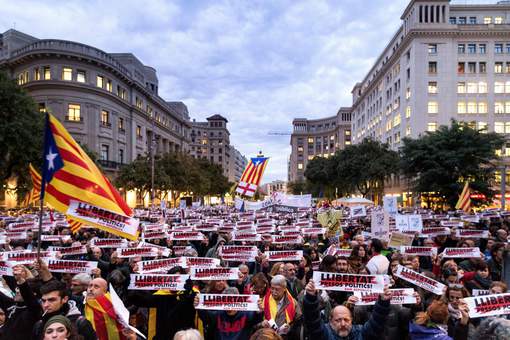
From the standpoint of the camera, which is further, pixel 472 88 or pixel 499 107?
pixel 472 88

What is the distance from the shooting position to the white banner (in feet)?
22.6

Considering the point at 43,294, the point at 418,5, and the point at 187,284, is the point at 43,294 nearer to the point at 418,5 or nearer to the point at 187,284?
the point at 187,284

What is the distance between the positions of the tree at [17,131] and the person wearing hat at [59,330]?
1112 inches

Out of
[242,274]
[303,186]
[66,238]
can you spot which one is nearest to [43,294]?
[242,274]

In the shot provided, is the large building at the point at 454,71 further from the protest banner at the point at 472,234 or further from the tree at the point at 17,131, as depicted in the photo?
the protest banner at the point at 472,234

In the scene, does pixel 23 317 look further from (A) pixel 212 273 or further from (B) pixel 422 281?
(B) pixel 422 281

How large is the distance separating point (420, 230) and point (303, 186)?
324 ft

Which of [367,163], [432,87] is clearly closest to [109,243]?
[367,163]

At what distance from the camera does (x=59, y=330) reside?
354 cm

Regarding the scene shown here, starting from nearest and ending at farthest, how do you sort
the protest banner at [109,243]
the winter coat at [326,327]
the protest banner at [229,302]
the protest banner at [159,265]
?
the winter coat at [326,327], the protest banner at [229,302], the protest banner at [159,265], the protest banner at [109,243]

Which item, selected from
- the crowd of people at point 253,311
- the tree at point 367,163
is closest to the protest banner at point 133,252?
the crowd of people at point 253,311

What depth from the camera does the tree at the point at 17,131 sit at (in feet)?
90.8

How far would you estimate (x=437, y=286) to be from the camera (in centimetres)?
523

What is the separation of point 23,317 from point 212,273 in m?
2.47
